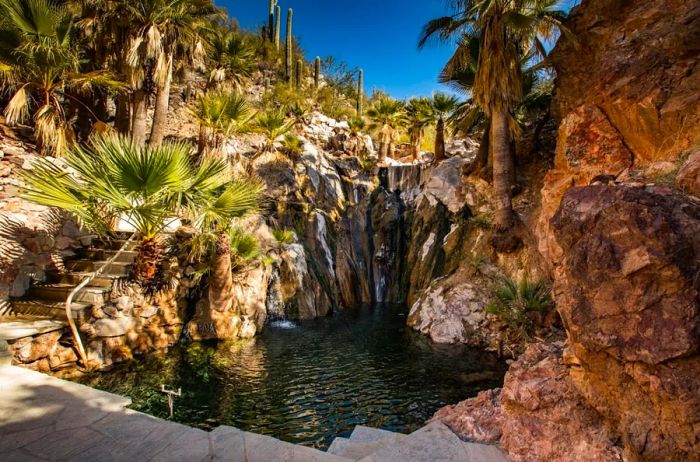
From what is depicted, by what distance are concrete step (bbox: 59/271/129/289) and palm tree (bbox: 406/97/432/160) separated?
1870cm

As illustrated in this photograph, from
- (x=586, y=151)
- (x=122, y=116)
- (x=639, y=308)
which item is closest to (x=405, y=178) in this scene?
(x=586, y=151)

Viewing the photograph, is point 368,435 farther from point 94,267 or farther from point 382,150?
point 382,150

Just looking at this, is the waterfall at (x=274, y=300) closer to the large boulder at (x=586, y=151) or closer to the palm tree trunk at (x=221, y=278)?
the palm tree trunk at (x=221, y=278)

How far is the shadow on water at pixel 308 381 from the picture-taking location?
623cm

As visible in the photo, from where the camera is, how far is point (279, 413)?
21.2ft

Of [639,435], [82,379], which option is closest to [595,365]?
[639,435]

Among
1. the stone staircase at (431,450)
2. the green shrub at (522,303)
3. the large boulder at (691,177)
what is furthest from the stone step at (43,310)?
the green shrub at (522,303)

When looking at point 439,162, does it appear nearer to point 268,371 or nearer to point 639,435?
point 268,371

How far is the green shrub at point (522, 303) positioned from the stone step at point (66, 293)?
35.2 ft

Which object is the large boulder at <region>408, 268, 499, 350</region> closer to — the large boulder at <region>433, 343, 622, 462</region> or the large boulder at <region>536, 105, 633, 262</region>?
the large boulder at <region>536, 105, 633, 262</region>

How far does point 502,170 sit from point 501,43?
4290mm

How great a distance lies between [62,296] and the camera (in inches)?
315

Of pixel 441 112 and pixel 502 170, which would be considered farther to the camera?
pixel 441 112

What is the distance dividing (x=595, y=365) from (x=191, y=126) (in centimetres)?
2426
